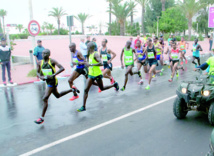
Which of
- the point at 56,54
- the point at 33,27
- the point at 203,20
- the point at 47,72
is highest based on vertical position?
the point at 203,20

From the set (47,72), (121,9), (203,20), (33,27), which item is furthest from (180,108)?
(203,20)

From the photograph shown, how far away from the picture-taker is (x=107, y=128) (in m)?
5.52

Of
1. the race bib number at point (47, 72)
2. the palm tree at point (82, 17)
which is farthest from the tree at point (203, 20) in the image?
the race bib number at point (47, 72)

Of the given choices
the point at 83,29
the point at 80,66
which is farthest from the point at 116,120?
the point at 83,29

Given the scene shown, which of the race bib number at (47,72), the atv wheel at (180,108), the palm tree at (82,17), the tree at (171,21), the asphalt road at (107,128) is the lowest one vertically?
the asphalt road at (107,128)

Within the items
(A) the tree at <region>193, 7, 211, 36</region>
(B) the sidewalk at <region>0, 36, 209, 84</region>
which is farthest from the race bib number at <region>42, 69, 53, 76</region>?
(A) the tree at <region>193, 7, 211, 36</region>

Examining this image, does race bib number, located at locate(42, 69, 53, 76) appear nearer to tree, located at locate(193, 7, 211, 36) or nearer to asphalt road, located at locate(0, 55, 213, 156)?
asphalt road, located at locate(0, 55, 213, 156)

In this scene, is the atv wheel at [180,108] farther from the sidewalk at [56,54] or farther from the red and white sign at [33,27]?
the red and white sign at [33,27]

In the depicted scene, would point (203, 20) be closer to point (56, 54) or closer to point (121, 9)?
point (121, 9)

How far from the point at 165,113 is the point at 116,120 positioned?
4.43 ft

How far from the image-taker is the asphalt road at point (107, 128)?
452 cm

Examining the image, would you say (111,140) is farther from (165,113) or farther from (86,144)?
(165,113)

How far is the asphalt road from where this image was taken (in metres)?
4.52

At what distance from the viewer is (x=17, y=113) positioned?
6.94 m
